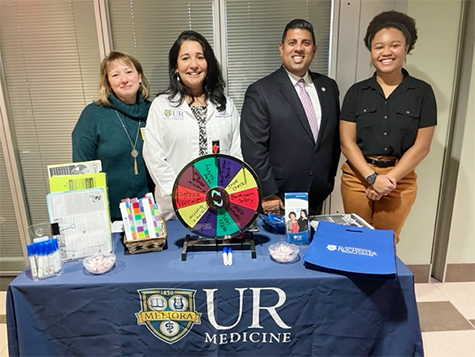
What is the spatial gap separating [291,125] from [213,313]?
103 cm

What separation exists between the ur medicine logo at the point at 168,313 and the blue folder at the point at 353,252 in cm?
45

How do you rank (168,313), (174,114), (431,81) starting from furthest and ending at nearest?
1. (431,81)
2. (174,114)
3. (168,313)

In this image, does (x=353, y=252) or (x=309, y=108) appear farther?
(x=309, y=108)

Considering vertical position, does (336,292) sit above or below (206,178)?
below

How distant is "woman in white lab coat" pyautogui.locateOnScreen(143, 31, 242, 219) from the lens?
1.87 metres

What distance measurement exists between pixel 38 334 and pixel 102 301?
286 millimetres

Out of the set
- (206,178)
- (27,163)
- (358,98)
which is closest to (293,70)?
(358,98)

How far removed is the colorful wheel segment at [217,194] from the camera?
1.38 m

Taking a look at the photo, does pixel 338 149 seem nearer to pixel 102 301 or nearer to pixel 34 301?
pixel 102 301

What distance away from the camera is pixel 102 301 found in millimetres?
1296

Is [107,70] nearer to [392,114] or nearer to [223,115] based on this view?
[223,115]

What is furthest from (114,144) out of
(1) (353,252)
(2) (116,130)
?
(1) (353,252)

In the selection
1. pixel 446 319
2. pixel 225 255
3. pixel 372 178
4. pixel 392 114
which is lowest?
pixel 446 319

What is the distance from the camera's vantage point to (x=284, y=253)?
4.51 ft
